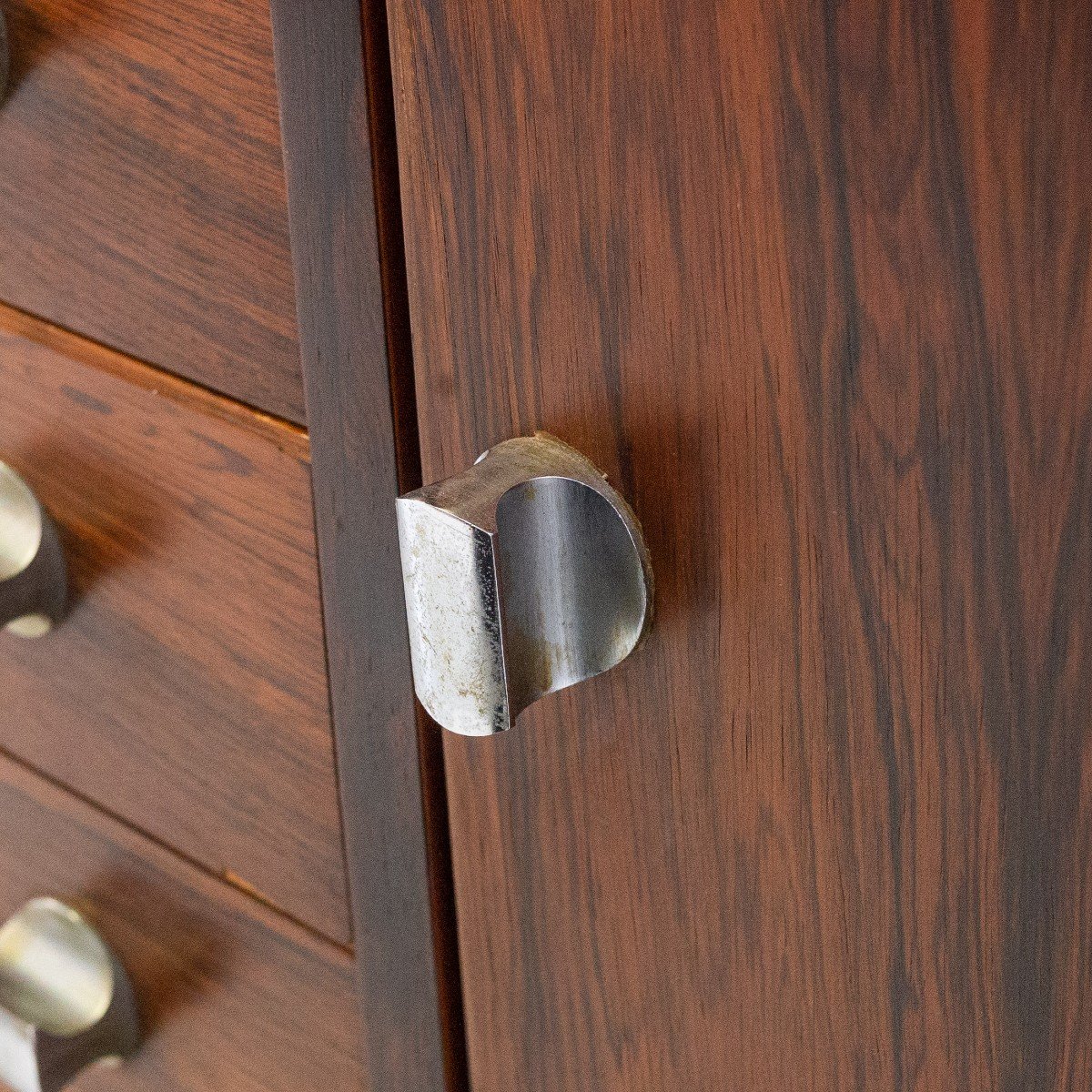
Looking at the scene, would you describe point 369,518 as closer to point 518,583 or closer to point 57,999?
point 518,583

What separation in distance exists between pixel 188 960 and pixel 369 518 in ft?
0.65

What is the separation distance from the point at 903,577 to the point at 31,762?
1.13 ft

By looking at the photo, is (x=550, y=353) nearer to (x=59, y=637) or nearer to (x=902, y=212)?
(x=902, y=212)

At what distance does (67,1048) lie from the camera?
0.46 m

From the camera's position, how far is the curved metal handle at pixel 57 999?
455mm

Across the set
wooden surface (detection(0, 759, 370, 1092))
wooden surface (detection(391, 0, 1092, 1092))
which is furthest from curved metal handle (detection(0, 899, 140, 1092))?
wooden surface (detection(391, 0, 1092, 1092))

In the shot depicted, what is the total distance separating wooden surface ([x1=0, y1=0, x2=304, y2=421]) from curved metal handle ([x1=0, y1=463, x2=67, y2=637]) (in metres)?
0.06

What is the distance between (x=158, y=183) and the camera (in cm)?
36

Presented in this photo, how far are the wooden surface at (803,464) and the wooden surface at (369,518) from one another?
1 cm

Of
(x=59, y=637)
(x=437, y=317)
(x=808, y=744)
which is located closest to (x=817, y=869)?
(x=808, y=744)

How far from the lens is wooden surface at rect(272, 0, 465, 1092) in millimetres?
304

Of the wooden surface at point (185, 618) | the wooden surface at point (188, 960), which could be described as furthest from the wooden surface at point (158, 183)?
the wooden surface at point (188, 960)

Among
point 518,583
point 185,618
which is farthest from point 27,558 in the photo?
point 518,583

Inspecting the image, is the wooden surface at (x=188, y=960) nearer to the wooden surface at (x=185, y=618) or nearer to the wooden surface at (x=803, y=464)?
the wooden surface at (x=185, y=618)
